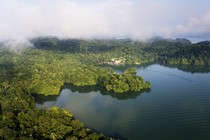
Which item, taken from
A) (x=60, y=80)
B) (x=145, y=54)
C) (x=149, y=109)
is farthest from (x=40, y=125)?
(x=145, y=54)

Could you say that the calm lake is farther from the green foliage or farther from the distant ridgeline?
the distant ridgeline

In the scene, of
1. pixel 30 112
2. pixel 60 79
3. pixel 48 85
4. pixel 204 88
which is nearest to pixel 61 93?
pixel 48 85

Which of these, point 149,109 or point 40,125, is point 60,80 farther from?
point 40,125

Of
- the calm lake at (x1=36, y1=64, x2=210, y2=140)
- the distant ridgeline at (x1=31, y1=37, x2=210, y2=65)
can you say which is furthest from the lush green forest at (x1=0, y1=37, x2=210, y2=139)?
the calm lake at (x1=36, y1=64, x2=210, y2=140)

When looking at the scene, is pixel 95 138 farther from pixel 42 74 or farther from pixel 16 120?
pixel 42 74

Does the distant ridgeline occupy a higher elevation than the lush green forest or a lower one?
higher

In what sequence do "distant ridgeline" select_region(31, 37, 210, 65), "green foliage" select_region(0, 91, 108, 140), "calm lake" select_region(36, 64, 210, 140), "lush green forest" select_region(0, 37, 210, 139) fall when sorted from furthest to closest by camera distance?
"distant ridgeline" select_region(31, 37, 210, 65)
"calm lake" select_region(36, 64, 210, 140)
"lush green forest" select_region(0, 37, 210, 139)
"green foliage" select_region(0, 91, 108, 140)
